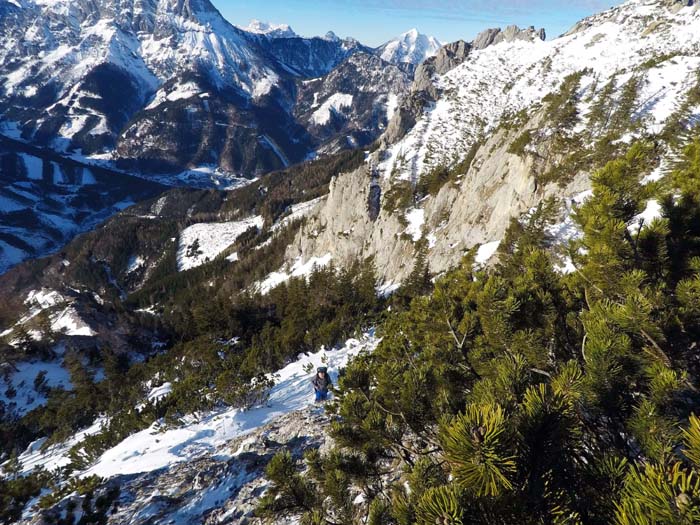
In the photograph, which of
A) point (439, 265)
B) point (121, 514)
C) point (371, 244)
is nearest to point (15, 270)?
point (371, 244)

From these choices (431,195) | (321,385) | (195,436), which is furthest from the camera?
(431,195)

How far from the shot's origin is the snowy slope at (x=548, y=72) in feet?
159

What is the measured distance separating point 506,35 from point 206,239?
132m

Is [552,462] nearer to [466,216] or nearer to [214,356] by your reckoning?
[214,356]

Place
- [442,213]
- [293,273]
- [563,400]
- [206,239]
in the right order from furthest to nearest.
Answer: [206,239], [293,273], [442,213], [563,400]

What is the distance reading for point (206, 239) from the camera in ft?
485

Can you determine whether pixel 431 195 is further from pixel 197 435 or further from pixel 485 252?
pixel 197 435

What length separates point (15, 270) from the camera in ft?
442

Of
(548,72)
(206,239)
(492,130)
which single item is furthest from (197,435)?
(206,239)

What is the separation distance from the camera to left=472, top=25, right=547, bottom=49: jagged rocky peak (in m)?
103

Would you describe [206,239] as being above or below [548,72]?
below

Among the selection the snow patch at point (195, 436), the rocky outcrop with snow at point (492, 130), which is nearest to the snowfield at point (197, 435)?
the snow patch at point (195, 436)

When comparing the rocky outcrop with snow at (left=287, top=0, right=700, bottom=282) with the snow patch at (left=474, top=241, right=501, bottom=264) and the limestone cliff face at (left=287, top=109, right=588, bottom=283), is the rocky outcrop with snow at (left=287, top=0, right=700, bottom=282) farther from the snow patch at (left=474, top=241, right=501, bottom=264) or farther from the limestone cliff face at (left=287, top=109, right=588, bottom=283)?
the snow patch at (left=474, top=241, right=501, bottom=264)

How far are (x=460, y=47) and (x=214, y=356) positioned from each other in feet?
443
